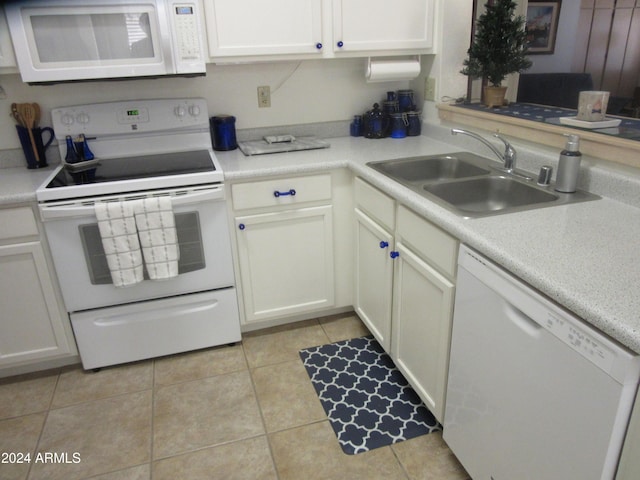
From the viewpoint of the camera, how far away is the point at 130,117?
2.30 meters

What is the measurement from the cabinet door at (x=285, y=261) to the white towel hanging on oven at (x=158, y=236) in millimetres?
309

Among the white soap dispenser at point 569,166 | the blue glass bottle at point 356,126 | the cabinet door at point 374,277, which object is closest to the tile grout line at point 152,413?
the cabinet door at point 374,277

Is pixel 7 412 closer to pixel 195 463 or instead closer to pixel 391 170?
pixel 195 463

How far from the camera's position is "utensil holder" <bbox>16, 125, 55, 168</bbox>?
85.7 inches

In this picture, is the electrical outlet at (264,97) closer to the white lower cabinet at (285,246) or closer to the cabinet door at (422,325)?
the white lower cabinet at (285,246)

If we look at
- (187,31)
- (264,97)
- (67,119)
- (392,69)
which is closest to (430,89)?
(392,69)

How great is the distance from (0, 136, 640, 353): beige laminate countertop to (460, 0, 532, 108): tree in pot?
0.74 metres

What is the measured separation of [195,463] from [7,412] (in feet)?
2.95

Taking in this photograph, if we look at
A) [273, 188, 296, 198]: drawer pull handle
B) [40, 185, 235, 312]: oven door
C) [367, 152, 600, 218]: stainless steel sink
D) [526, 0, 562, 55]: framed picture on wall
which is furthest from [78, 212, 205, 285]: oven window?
[526, 0, 562, 55]: framed picture on wall

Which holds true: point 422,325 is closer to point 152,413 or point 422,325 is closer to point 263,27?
point 152,413

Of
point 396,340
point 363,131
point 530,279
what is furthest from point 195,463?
point 363,131

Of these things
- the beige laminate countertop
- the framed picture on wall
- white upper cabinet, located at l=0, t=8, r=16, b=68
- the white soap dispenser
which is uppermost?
the framed picture on wall

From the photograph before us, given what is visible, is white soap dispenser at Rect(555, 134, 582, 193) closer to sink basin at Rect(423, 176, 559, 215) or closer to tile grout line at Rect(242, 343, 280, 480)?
sink basin at Rect(423, 176, 559, 215)

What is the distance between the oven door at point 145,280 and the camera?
6.24 ft
